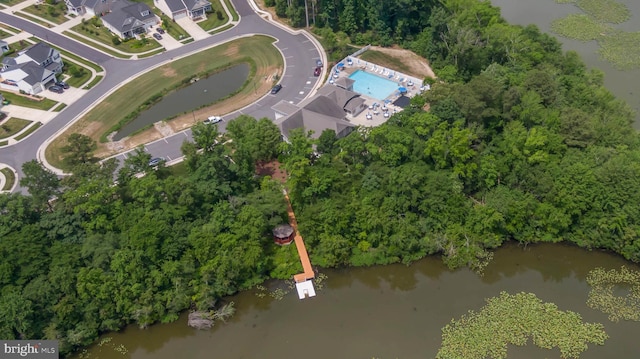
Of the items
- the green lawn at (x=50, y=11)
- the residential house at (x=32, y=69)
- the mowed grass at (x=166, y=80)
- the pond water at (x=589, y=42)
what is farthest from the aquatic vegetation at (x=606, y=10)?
the green lawn at (x=50, y=11)

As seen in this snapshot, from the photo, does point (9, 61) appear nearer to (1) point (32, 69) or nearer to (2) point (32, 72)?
(1) point (32, 69)

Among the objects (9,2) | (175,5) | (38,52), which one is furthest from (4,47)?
(175,5)

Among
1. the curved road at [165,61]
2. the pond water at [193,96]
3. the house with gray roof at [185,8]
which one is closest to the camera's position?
the curved road at [165,61]

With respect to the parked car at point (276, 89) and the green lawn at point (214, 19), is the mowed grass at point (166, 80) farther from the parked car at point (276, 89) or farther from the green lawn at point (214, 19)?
the green lawn at point (214, 19)

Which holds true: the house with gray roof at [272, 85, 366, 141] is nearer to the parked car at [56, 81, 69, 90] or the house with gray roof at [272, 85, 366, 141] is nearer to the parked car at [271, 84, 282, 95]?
the parked car at [271, 84, 282, 95]

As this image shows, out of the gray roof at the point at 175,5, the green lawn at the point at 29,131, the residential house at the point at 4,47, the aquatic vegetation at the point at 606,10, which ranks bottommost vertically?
the green lawn at the point at 29,131

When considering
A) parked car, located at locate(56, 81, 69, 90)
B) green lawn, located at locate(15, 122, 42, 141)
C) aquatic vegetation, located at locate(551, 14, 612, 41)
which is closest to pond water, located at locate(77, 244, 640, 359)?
green lawn, located at locate(15, 122, 42, 141)
